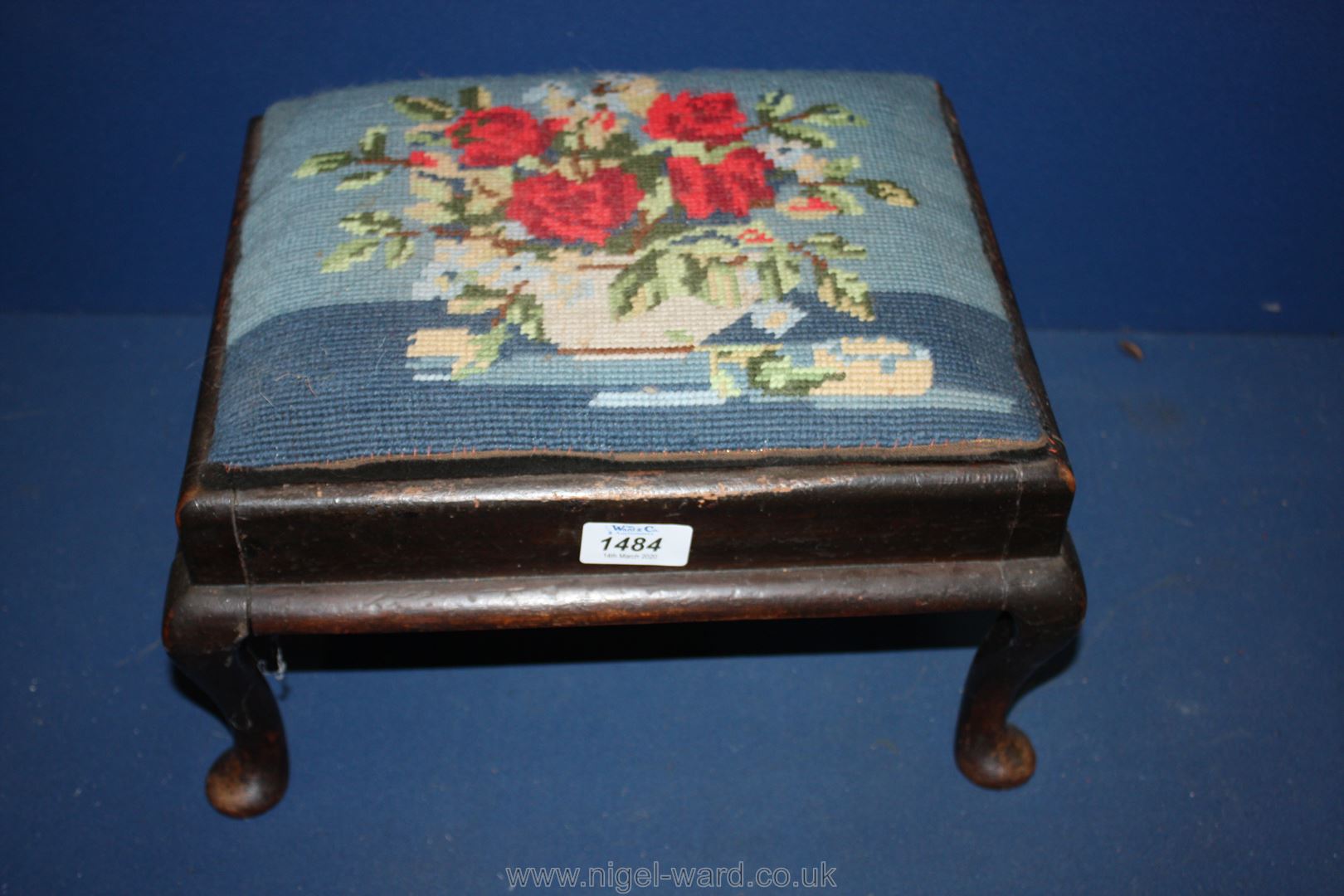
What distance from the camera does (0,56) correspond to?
1.32 meters

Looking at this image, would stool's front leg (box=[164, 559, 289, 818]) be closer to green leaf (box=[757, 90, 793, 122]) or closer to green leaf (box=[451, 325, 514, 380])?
green leaf (box=[451, 325, 514, 380])

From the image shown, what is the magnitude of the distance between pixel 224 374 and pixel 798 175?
46cm

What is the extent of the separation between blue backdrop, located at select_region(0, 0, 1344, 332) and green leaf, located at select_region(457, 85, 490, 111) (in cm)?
23

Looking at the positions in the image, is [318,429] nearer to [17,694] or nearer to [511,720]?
[511,720]

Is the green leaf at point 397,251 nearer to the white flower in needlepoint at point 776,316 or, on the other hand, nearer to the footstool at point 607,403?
the footstool at point 607,403

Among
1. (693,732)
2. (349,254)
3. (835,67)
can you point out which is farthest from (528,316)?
(835,67)

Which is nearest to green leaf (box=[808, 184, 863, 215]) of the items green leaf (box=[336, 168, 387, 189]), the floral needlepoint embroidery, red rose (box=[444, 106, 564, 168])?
the floral needlepoint embroidery

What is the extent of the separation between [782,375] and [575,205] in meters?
0.23

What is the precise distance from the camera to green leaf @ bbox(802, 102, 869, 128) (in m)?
1.09

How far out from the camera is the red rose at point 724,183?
3.35ft

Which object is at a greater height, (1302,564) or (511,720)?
(1302,564)

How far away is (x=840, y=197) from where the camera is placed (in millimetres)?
1028

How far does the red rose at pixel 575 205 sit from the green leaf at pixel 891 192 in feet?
0.59

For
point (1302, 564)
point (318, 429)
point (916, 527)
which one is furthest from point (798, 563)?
point (1302, 564)
